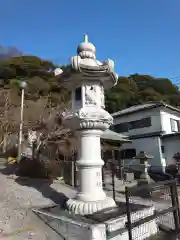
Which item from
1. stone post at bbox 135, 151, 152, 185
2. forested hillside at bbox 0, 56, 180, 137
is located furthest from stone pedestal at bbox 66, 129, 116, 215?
forested hillside at bbox 0, 56, 180, 137

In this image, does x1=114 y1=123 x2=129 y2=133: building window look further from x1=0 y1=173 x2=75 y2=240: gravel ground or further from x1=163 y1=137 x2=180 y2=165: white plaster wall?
x1=0 y1=173 x2=75 y2=240: gravel ground

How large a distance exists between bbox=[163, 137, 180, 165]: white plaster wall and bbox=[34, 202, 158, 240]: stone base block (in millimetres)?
15225

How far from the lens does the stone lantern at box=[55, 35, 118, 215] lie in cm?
459

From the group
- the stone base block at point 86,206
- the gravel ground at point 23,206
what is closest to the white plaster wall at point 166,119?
the gravel ground at point 23,206

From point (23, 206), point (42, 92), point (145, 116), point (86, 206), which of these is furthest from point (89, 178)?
point (42, 92)

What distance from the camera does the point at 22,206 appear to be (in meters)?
5.16

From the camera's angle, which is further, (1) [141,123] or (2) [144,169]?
(1) [141,123]

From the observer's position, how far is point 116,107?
31.2m

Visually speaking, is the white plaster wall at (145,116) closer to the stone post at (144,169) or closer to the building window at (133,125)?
the building window at (133,125)

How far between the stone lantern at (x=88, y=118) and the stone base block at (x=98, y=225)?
0.34 metres

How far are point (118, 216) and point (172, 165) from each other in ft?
51.9

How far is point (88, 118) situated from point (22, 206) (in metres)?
2.91

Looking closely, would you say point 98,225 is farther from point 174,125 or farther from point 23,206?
point 174,125

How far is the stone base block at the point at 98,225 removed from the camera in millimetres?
3544
